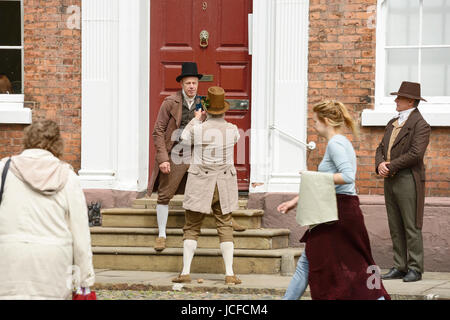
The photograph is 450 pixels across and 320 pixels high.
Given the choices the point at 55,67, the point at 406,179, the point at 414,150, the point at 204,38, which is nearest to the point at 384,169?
the point at 406,179

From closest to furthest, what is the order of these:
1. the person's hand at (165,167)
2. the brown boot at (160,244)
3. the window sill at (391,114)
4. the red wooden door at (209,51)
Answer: the person's hand at (165,167) < the brown boot at (160,244) < the window sill at (391,114) < the red wooden door at (209,51)

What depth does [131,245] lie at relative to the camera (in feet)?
30.1

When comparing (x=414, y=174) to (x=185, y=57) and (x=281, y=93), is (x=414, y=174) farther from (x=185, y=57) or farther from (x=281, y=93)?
(x=185, y=57)

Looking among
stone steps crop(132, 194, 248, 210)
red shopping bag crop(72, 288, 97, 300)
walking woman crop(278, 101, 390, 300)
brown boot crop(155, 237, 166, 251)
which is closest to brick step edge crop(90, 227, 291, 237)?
brown boot crop(155, 237, 166, 251)

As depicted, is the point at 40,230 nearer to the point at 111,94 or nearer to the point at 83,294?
the point at 83,294

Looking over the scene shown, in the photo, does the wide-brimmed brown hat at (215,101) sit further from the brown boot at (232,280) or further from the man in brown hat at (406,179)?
the man in brown hat at (406,179)

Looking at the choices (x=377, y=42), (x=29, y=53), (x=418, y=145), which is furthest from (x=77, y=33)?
(x=418, y=145)

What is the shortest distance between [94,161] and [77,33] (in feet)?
4.88

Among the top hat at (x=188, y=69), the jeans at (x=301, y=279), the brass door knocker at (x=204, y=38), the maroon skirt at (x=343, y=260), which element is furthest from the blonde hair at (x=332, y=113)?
the brass door knocker at (x=204, y=38)

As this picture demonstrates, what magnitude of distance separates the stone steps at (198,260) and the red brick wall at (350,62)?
1312 millimetres

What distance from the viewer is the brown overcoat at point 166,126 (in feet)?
28.6

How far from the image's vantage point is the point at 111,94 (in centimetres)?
975

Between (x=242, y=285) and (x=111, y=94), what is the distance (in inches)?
117

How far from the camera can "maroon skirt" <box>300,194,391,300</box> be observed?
5816 millimetres
